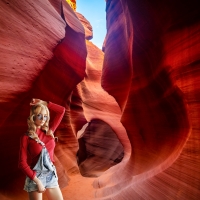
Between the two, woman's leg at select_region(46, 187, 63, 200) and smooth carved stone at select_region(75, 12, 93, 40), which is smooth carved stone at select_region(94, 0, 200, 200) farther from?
smooth carved stone at select_region(75, 12, 93, 40)

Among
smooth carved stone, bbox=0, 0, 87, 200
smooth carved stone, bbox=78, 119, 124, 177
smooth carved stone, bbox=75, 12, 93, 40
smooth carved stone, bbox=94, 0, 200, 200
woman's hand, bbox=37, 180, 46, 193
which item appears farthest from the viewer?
smooth carved stone, bbox=75, 12, 93, 40

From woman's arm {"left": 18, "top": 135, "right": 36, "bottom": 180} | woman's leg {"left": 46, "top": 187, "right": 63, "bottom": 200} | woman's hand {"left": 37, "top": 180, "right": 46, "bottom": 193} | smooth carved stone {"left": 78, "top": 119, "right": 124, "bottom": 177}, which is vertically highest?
woman's arm {"left": 18, "top": 135, "right": 36, "bottom": 180}

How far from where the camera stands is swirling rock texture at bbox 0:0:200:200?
3418 mm

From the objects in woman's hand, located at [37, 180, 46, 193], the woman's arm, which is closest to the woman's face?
the woman's arm

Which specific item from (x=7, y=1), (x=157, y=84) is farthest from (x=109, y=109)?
(x=7, y=1)

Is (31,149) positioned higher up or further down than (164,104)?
further down

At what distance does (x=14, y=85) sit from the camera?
4.62 metres

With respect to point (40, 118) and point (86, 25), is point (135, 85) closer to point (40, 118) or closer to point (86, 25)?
point (40, 118)

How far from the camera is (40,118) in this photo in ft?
8.68

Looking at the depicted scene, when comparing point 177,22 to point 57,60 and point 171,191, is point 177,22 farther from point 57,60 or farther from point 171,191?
point 57,60

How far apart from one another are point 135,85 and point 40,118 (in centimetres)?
417

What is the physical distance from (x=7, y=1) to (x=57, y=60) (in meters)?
3.05

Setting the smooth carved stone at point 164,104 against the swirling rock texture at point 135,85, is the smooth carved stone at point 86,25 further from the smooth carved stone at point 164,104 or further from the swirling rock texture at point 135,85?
the smooth carved stone at point 164,104

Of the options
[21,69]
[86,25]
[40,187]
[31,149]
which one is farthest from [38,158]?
[86,25]
